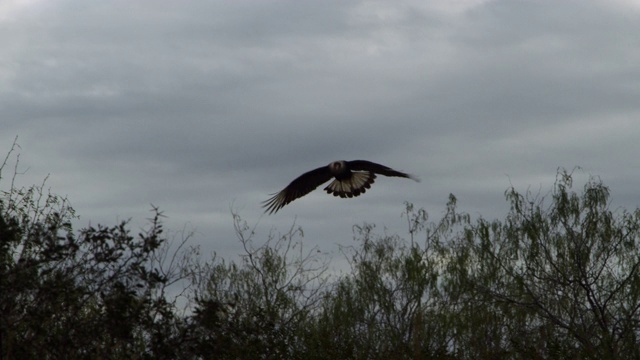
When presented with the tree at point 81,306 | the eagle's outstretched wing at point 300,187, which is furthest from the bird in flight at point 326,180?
the tree at point 81,306

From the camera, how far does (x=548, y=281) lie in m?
18.6

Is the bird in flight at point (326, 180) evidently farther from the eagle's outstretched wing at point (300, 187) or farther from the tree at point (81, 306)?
the tree at point (81, 306)

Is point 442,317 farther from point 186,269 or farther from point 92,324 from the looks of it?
point 92,324

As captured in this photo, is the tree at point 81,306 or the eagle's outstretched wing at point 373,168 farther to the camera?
the eagle's outstretched wing at point 373,168

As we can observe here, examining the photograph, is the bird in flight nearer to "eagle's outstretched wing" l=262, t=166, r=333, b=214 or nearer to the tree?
"eagle's outstretched wing" l=262, t=166, r=333, b=214

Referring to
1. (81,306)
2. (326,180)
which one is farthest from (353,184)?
(81,306)

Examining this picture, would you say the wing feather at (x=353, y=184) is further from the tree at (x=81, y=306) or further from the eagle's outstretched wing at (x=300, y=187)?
the tree at (x=81, y=306)

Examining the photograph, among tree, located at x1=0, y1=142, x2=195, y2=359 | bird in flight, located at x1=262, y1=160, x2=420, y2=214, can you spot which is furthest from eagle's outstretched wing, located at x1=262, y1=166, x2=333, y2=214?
tree, located at x1=0, y1=142, x2=195, y2=359

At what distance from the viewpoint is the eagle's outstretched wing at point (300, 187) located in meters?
16.9

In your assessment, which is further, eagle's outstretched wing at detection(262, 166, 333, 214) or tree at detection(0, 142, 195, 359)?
eagle's outstretched wing at detection(262, 166, 333, 214)

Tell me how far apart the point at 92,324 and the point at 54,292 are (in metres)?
0.39

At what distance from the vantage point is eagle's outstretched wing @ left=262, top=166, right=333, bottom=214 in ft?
55.5

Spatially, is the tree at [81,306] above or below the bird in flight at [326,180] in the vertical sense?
below

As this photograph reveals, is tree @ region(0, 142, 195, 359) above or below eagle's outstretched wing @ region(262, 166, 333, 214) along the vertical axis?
below
